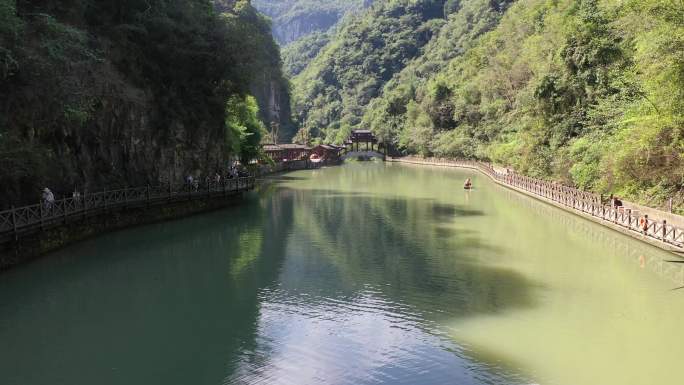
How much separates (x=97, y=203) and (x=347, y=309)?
1732 centimetres

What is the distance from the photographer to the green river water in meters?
13.8

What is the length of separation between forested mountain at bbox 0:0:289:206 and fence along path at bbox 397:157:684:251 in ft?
84.4

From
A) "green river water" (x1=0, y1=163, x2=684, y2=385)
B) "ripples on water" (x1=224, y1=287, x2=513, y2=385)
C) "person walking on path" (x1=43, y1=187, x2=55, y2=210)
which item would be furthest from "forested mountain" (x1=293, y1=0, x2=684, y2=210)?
"person walking on path" (x1=43, y1=187, x2=55, y2=210)

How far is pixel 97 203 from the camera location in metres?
29.1

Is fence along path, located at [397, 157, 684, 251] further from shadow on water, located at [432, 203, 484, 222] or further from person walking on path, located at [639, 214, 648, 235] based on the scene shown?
shadow on water, located at [432, 203, 484, 222]

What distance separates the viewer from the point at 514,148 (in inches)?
2579

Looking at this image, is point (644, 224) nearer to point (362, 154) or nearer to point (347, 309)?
point (347, 309)

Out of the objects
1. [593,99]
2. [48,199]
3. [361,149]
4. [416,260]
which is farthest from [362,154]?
[48,199]

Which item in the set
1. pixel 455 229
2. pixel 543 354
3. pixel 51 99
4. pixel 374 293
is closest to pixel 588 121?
pixel 455 229

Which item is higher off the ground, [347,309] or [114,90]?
[114,90]

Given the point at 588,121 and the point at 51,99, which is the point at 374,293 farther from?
the point at 588,121

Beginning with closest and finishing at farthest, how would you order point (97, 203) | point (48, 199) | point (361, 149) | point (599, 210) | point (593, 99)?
point (48, 199)
point (97, 203)
point (599, 210)
point (593, 99)
point (361, 149)

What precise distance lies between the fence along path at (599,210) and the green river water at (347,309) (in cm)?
82

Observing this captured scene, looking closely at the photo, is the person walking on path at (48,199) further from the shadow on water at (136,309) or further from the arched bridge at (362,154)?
the arched bridge at (362,154)
